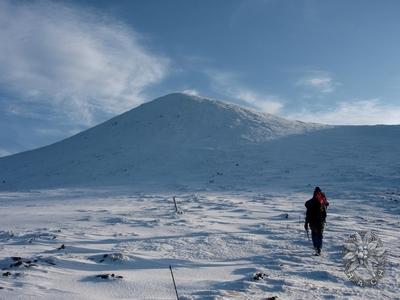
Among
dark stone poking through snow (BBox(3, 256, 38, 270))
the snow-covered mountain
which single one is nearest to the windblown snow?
dark stone poking through snow (BBox(3, 256, 38, 270))

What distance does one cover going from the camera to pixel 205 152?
43.3m

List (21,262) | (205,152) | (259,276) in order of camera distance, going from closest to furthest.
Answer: (259,276) < (21,262) < (205,152)

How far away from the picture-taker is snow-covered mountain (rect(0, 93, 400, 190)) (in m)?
34.1

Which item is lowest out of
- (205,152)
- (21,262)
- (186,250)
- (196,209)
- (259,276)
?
(259,276)

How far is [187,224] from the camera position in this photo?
15.7m

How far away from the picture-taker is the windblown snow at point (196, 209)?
851cm

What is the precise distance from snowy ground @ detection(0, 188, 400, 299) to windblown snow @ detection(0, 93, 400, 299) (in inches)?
2.0

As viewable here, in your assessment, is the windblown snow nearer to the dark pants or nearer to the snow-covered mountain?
the snow-covered mountain

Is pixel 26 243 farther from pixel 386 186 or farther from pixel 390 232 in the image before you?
pixel 386 186

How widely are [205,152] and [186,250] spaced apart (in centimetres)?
3183

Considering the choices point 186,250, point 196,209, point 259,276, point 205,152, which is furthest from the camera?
point 205,152

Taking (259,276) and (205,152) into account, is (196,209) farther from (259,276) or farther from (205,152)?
(205,152)

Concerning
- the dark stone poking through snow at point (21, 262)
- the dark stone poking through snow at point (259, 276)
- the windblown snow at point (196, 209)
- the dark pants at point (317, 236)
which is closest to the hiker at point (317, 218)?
the dark pants at point (317, 236)

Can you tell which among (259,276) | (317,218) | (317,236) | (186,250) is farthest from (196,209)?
(259,276)
